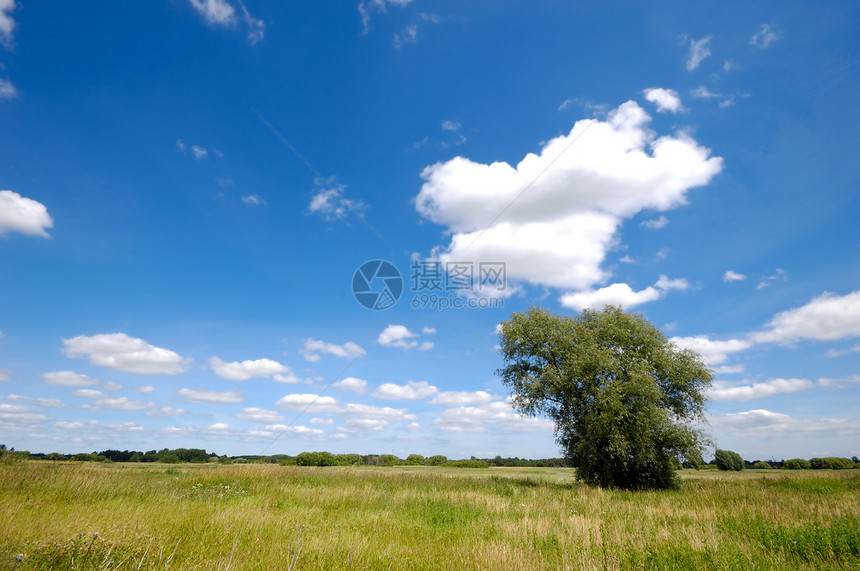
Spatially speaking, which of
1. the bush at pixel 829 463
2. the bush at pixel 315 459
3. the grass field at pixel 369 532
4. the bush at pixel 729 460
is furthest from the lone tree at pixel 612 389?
the bush at pixel 829 463

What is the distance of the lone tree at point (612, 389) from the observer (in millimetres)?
20641

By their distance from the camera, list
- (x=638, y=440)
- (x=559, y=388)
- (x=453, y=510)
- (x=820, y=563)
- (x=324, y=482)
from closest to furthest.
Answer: (x=820, y=563) < (x=453, y=510) < (x=324, y=482) < (x=638, y=440) < (x=559, y=388)

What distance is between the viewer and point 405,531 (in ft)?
28.7

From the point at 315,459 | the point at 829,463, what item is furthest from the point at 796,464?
the point at 315,459

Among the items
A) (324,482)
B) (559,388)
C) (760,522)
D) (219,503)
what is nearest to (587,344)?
(559,388)

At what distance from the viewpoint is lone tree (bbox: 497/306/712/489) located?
20.6m

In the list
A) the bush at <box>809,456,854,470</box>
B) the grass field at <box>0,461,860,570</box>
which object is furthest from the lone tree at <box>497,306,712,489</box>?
the bush at <box>809,456,854,470</box>

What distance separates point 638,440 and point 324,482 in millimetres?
16595

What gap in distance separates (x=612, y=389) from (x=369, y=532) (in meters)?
17.0

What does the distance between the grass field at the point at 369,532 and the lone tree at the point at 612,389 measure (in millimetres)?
7561

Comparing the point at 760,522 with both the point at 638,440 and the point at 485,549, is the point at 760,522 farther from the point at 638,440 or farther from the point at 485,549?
the point at 638,440

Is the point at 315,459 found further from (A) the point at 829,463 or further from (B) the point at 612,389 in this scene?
(A) the point at 829,463

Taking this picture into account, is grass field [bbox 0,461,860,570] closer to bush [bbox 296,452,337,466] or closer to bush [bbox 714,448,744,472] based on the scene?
bush [bbox 714,448,744,472]

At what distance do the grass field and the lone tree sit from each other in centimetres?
756
